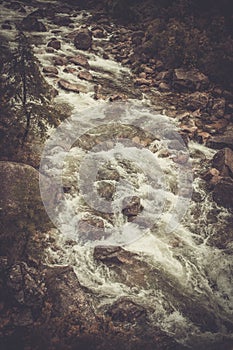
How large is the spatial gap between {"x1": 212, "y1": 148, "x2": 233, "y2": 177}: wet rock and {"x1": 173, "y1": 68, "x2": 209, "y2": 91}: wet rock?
4399 millimetres

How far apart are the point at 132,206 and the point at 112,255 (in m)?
1.66

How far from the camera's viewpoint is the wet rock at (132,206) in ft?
27.8

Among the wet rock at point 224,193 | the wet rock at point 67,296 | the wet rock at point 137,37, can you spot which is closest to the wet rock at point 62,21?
the wet rock at point 137,37

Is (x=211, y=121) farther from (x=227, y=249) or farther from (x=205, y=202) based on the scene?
(x=227, y=249)

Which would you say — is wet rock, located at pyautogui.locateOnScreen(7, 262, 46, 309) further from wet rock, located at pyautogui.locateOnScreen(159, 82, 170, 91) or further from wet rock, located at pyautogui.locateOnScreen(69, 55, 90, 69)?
wet rock, located at pyautogui.locateOnScreen(69, 55, 90, 69)

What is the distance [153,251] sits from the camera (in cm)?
783

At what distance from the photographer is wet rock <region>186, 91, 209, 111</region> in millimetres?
12397

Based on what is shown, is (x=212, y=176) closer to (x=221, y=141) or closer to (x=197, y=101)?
(x=221, y=141)

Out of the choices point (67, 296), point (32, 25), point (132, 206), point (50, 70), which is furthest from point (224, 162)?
point (32, 25)

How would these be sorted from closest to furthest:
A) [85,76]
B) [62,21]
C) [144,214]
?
[144,214], [85,76], [62,21]

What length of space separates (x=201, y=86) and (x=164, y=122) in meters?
2.90

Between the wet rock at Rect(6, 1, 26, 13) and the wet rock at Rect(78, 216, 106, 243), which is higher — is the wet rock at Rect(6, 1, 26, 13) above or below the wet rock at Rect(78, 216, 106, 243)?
above

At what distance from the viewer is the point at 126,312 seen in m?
6.48

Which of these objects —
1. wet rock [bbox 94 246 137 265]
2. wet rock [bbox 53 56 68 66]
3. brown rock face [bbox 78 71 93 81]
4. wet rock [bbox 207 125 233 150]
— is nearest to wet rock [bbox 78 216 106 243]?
wet rock [bbox 94 246 137 265]
